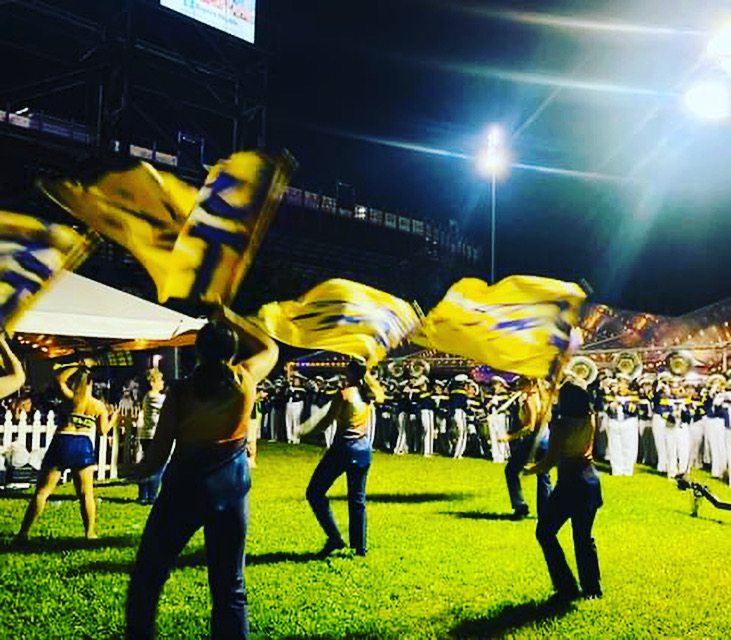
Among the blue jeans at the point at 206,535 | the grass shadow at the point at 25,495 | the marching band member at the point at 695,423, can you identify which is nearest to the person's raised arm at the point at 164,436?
the blue jeans at the point at 206,535

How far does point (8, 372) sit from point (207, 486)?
1.55 meters

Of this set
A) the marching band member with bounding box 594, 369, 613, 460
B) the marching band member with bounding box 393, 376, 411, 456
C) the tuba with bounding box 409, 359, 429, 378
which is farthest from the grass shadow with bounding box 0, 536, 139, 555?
the tuba with bounding box 409, 359, 429, 378

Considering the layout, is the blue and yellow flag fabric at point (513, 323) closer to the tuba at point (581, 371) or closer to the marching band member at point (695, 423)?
the tuba at point (581, 371)

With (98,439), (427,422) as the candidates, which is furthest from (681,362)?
(98,439)

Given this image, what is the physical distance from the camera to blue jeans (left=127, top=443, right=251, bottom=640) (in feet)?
13.3

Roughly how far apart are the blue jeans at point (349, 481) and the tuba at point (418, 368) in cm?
1569

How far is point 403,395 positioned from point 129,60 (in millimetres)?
15940

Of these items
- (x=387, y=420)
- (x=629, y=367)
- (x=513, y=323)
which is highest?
(x=513, y=323)

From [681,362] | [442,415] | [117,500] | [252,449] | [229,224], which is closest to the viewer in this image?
[229,224]

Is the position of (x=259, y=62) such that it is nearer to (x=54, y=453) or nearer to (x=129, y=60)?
(x=129, y=60)

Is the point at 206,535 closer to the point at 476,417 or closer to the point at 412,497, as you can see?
the point at 412,497

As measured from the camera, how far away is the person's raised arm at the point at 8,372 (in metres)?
4.49

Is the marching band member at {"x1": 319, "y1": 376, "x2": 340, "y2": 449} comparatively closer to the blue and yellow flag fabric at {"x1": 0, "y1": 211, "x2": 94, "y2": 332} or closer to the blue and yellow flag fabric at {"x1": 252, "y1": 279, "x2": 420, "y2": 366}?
the blue and yellow flag fabric at {"x1": 252, "y1": 279, "x2": 420, "y2": 366}

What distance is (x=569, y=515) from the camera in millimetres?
6113
